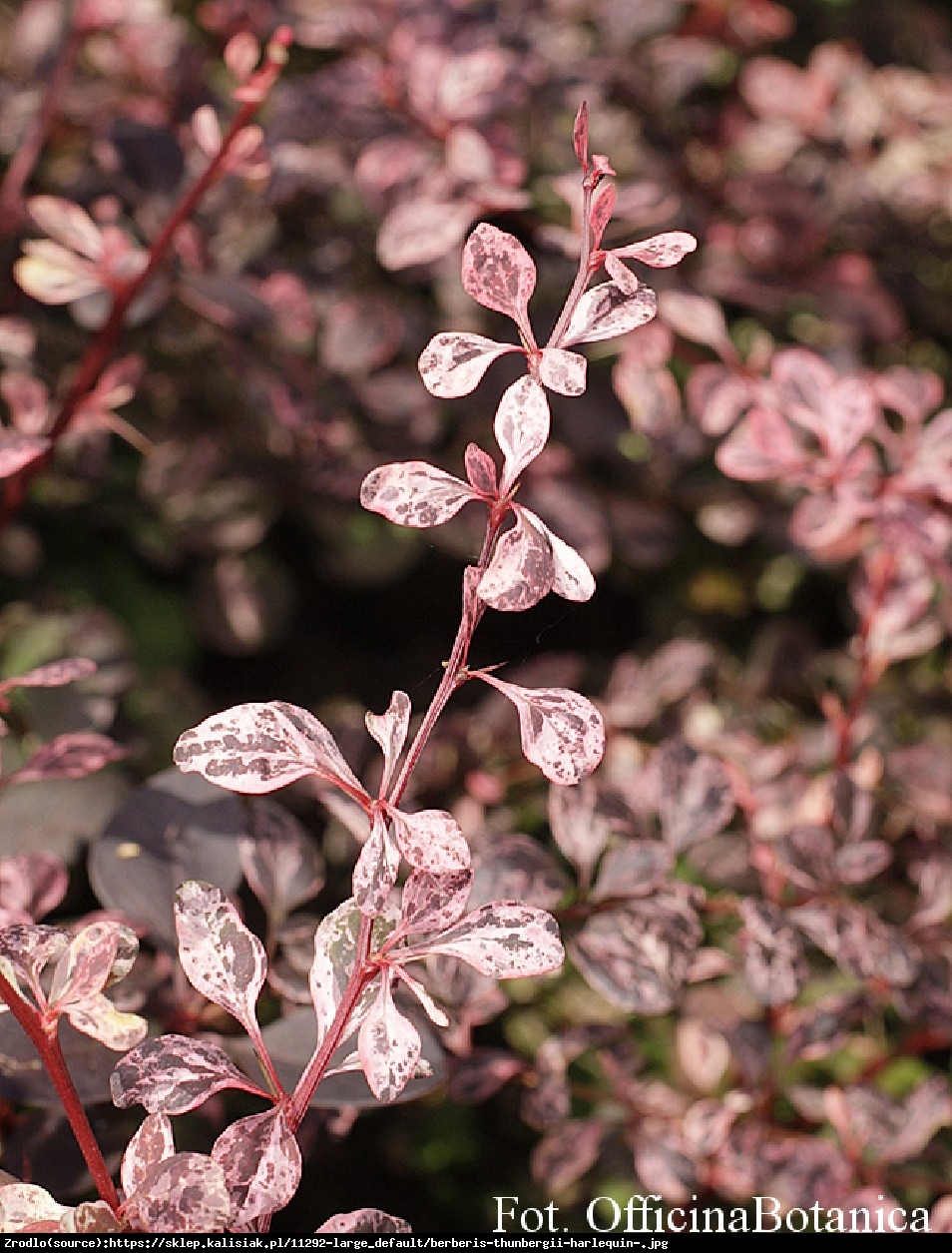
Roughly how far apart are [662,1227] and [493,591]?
0.48 metres

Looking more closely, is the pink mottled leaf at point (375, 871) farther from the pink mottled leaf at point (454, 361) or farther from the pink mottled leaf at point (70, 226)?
the pink mottled leaf at point (70, 226)

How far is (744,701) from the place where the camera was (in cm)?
103

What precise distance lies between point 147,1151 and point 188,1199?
0.03 meters

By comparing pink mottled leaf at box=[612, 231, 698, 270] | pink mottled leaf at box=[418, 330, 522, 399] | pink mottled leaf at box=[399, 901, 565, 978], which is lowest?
pink mottled leaf at box=[399, 901, 565, 978]

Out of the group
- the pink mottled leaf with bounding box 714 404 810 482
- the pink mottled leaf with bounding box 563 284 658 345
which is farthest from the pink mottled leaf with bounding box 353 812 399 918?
the pink mottled leaf with bounding box 714 404 810 482

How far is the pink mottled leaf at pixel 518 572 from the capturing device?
1.36ft

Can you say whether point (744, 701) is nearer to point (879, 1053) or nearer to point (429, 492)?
point (879, 1053)

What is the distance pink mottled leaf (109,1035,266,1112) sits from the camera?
18.3 inches

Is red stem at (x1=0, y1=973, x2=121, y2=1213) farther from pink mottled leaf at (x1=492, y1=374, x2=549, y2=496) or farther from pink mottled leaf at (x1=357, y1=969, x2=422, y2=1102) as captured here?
pink mottled leaf at (x1=492, y1=374, x2=549, y2=496)

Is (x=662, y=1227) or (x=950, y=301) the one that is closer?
(x=662, y=1227)

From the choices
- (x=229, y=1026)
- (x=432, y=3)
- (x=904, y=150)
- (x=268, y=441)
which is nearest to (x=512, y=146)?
(x=432, y=3)

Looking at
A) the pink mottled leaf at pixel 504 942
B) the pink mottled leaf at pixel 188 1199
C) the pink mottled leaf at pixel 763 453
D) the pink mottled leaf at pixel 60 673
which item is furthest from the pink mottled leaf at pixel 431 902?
the pink mottled leaf at pixel 763 453

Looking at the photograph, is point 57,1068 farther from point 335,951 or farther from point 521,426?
point 521,426

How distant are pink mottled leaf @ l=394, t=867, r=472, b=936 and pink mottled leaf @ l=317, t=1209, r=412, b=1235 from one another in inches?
4.8
